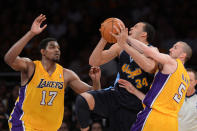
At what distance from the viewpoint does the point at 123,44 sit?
A: 15.3ft

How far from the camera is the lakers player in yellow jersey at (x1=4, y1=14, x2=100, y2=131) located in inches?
224

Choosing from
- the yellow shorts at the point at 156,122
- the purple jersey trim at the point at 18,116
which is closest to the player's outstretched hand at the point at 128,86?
the yellow shorts at the point at 156,122

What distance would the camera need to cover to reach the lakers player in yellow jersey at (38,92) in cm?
569

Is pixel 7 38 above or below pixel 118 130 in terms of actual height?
above

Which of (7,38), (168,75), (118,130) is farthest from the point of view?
(7,38)

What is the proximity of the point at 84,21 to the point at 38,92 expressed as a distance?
19.4ft

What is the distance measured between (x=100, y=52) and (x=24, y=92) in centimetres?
151

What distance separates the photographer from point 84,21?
37.7 feet

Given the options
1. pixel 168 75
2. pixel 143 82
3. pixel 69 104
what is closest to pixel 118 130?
pixel 143 82

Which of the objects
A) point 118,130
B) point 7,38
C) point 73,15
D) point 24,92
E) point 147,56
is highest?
point 73,15

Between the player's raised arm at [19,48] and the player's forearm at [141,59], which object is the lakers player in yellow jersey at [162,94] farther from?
the player's raised arm at [19,48]

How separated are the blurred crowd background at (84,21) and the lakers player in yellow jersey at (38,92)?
12.9 ft

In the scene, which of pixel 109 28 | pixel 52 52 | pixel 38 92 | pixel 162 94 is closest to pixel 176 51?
pixel 162 94

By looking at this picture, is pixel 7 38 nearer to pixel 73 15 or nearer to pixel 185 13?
pixel 73 15
